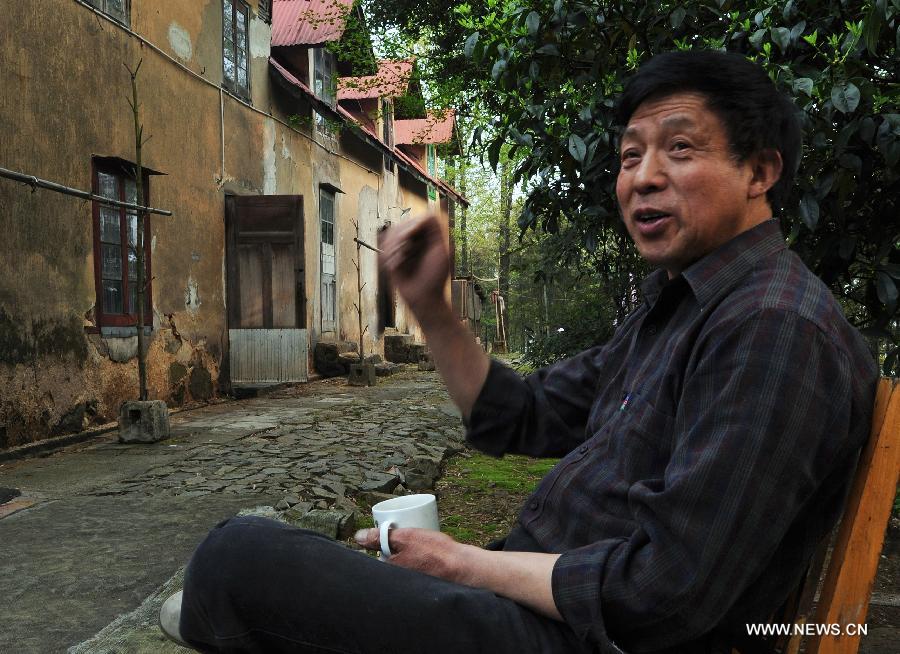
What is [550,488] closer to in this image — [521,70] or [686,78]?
[686,78]

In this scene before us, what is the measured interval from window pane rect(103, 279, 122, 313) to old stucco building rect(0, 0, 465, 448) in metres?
0.02

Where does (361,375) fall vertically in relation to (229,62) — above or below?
below

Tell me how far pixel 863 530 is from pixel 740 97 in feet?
2.44

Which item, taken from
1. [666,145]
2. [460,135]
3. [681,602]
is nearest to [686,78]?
[666,145]

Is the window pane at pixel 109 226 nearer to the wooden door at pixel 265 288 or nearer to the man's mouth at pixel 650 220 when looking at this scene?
the wooden door at pixel 265 288

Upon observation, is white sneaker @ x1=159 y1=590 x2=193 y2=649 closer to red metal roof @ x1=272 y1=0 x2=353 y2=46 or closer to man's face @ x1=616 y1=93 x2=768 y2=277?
man's face @ x1=616 y1=93 x2=768 y2=277

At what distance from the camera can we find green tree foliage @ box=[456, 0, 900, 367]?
2.64 m

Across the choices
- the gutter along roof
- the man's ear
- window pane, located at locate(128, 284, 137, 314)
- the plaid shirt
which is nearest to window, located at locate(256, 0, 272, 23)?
the gutter along roof

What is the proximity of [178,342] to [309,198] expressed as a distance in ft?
15.5

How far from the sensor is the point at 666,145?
147cm

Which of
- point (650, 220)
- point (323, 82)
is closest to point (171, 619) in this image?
point (650, 220)

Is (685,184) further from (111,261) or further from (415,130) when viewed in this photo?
(415,130)

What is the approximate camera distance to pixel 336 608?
1.23 meters

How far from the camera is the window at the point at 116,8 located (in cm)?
752
